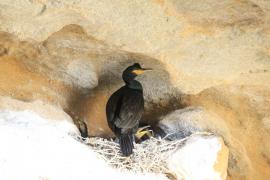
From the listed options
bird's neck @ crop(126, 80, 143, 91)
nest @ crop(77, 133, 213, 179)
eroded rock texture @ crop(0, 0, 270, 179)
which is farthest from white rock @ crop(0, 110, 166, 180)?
bird's neck @ crop(126, 80, 143, 91)

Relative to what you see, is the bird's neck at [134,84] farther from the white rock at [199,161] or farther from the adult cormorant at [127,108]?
the white rock at [199,161]

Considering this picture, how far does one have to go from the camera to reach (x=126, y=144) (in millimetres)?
2004

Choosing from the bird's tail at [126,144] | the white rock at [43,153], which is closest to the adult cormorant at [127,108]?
the bird's tail at [126,144]

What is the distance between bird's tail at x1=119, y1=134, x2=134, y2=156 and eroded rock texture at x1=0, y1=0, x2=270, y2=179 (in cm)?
27

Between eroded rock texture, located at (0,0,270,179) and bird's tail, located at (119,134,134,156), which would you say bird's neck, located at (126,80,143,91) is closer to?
eroded rock texture, located at (0,0,270,179)

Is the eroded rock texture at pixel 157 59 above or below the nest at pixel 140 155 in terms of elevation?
above

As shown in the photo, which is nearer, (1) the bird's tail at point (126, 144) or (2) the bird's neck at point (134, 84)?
(1) the bird's tail at point (126, 144)

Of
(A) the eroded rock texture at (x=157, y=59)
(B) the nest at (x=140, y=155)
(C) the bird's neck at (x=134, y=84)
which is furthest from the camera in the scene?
(C) the bird's neck at (x=134, y=84)

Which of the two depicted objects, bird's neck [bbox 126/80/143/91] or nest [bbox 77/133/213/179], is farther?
bird's neck [bbox 126/80/143/91]

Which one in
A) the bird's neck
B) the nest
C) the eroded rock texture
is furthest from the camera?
the bird's neck

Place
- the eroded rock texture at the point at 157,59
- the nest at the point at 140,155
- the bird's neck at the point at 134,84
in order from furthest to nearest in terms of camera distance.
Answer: the bird's neck at the point at 134,84 < the nest at the point at 140,155 < the eroded rock texture at the point at 157,59

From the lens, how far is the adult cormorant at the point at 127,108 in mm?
2053

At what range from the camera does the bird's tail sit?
198 cm

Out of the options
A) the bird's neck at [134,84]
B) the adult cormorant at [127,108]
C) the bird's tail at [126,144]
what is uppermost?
the bird's neck at [134,84]
